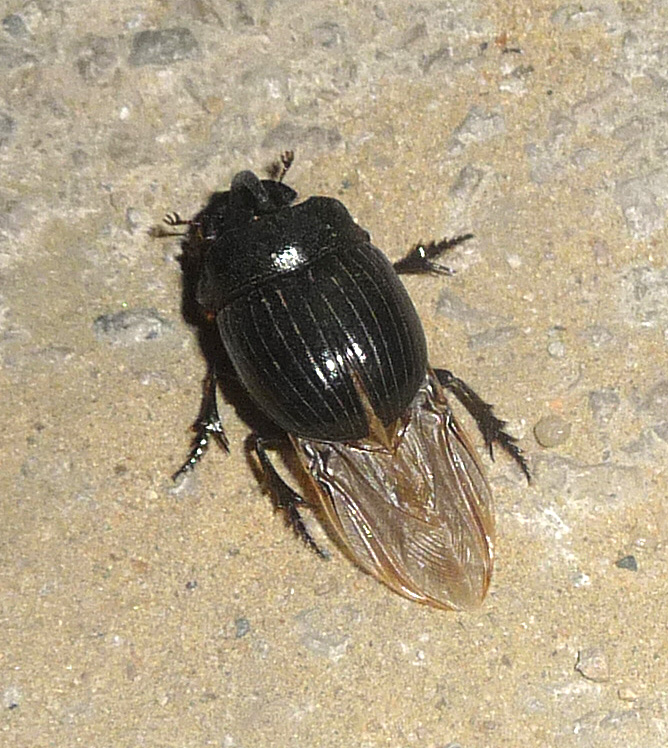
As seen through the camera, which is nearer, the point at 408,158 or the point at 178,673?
the point at 178,673

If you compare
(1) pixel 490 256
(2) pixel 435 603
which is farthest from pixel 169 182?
(2) pixel 435 603

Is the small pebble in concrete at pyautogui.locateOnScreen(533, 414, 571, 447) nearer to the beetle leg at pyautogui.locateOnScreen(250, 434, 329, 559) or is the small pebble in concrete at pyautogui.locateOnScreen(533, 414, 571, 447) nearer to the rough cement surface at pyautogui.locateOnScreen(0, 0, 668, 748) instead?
the rough cement surface at pyautogui.locateOnScreen(0, 0, 668, 748)

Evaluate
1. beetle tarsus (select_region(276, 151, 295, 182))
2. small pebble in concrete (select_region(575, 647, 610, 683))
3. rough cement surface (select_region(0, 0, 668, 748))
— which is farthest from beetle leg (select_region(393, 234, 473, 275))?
small pebble in concrete (select_region(575, 647, 610, 683))

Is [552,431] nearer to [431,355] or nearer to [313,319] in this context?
[431,355]

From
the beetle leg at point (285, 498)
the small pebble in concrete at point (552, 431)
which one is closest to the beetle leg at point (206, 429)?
the beetle leg at point (285, 498)

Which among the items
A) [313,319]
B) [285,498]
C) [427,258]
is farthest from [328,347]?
[427,258]

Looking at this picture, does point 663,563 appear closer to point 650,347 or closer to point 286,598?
point 650,347

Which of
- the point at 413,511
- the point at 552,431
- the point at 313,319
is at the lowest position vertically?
the point at 413,511
